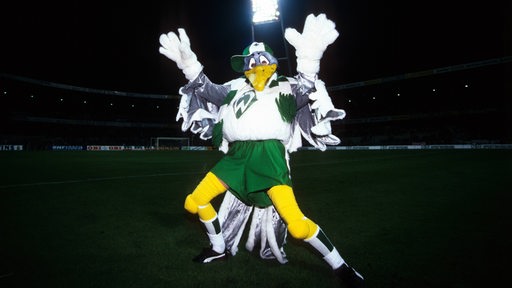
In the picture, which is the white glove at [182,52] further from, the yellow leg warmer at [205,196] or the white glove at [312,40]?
the yellow leg warmer at [205,196]

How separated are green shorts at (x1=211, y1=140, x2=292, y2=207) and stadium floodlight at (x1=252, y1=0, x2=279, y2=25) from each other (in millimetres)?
20820

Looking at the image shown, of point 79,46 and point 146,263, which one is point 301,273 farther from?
point 79,46

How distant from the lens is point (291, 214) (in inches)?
96.2

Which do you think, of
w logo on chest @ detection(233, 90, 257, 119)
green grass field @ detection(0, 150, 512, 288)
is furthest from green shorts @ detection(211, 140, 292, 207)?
green grass field @ detection(0, 150, 512, 288)

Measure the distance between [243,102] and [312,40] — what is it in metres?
0.75

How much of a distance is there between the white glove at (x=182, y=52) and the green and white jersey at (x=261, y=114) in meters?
0.45

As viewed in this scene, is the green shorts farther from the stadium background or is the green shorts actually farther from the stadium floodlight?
the stadium background

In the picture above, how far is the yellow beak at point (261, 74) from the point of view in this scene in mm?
2951

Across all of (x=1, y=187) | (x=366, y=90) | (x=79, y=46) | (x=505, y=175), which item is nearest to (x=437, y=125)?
(x=366, y=90)

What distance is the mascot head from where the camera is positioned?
2955mm

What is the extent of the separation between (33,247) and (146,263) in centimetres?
128

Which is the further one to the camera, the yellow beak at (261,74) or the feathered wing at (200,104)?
the feathered wing at (200,104)

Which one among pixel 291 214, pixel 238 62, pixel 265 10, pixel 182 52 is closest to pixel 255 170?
pixel 291 214

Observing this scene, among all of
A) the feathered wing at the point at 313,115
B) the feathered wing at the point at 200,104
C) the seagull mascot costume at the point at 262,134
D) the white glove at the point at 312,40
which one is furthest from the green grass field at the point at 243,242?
the white glove at the point at 312,40
